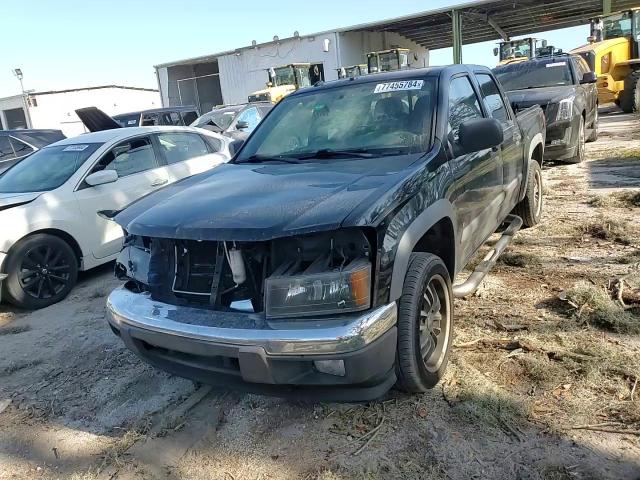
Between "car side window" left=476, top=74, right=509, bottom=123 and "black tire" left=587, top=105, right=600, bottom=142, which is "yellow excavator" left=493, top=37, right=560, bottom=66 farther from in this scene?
"car side window" left=476, top=74, right=509, bottom=123

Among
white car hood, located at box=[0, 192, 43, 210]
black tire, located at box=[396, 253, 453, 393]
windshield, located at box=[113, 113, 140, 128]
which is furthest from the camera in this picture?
windshield, located at box=[113, 113, 140, 128]

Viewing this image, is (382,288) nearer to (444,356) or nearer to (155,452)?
(444,356)

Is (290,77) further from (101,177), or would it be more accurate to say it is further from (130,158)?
(101,177)

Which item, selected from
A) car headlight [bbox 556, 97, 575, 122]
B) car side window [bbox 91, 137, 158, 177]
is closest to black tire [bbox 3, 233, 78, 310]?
car side window [bbox 91, 137, 158, 177]

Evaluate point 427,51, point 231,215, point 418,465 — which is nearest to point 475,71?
point 231,215

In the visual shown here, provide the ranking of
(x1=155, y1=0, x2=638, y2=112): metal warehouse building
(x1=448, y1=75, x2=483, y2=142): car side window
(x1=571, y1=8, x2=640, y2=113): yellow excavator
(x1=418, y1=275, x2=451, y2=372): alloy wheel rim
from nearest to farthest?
(x1=418, y1=275, x2=451, y2=372): alloy wheel rim, (x1=448, y1=75, x2=483, y2=142): car side window, (x1=571, y1=8, x2=640, y2=113): yellow excavator, (x1=155, y1=0, x2=638, y2=112): metal warehouse building

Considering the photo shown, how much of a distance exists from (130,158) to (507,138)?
13.5ft

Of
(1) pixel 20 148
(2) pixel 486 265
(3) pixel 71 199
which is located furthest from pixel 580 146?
(1) pixel 20 148

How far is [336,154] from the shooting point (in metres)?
3.38

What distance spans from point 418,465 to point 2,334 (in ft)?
12.7

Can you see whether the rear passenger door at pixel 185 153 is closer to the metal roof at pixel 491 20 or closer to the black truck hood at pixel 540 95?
the black truck hood at pixel 540 95

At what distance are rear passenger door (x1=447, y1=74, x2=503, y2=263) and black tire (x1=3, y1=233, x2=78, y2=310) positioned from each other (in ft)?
12.9

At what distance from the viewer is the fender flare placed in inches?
95.4

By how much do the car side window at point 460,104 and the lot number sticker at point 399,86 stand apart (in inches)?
9.3
